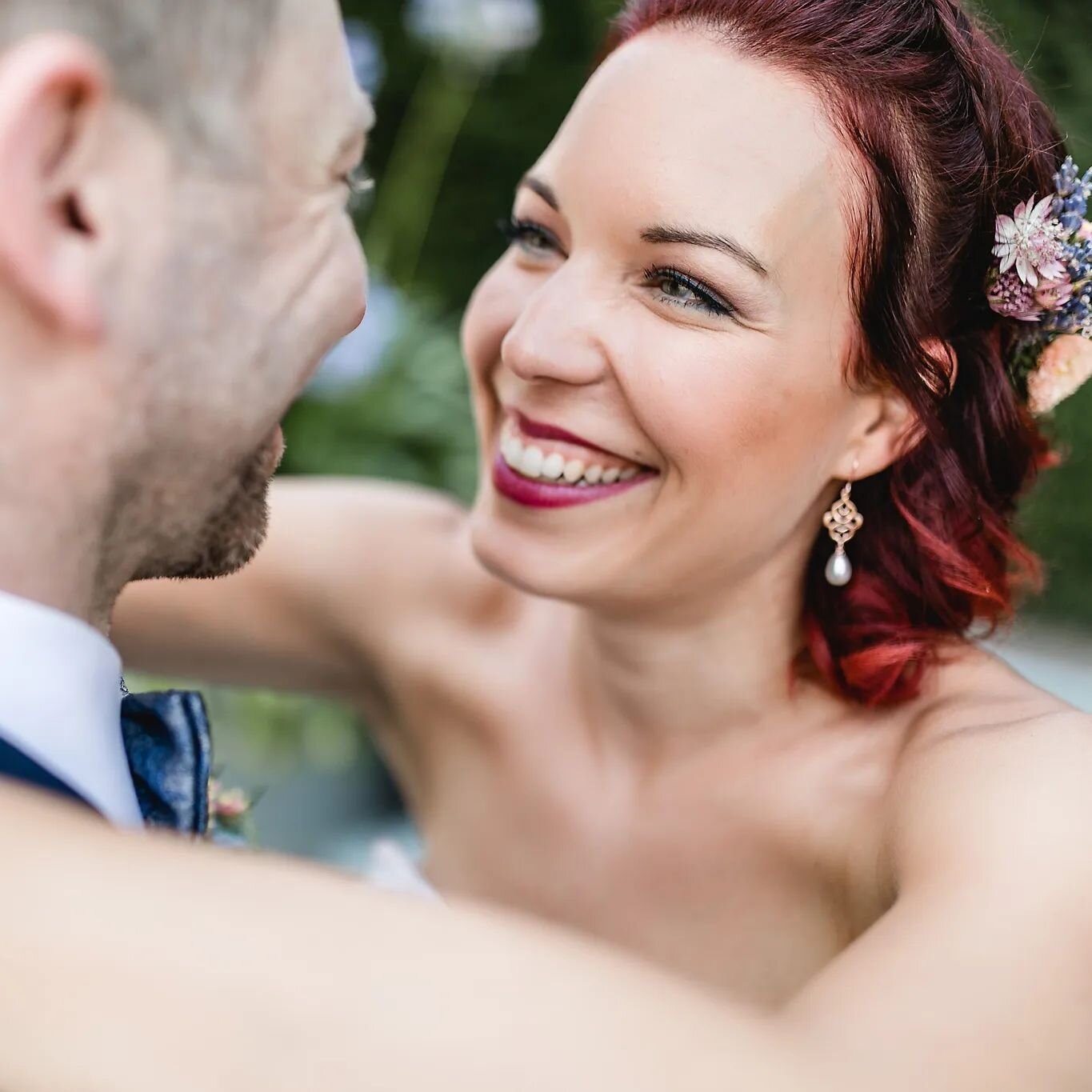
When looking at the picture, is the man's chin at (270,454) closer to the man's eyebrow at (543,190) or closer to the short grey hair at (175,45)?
the short grey hair at (175,45)

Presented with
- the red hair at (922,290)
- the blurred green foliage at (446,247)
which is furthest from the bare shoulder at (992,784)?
the blurred green foliage at (446,247)

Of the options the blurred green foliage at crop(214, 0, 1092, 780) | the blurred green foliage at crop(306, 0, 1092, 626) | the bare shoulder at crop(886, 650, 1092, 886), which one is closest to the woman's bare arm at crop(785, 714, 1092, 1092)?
the bare shoulder at crop(886, 650, 1092, 886)

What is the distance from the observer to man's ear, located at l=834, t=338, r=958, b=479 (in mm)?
1847

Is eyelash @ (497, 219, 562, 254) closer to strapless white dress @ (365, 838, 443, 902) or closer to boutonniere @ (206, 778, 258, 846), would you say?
boutonniere @ (206, 778, 258, 846)

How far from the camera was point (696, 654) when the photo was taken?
2033 mm

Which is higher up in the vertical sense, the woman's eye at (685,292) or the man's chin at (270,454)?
the woman's eye at (685,292)

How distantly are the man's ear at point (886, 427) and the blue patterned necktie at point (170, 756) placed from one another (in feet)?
3.35

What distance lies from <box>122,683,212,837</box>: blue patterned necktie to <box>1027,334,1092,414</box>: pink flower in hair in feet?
4.46

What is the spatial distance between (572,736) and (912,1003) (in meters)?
1.12

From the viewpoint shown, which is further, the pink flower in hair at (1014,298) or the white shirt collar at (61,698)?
the pink flower in hair at (1014,298)

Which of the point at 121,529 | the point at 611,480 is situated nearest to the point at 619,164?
the point at 611,480

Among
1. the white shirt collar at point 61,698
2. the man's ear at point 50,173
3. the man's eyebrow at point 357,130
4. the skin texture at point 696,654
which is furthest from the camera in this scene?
the skin texture at point 696,654

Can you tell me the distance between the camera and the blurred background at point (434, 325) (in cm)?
356

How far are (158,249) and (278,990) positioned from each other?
544 millimetres
